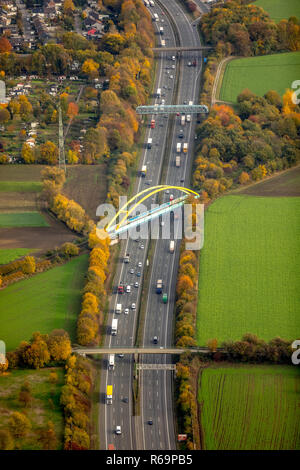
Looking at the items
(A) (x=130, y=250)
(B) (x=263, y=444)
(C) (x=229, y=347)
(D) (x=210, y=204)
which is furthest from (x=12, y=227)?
(B) (x=263, y=444)

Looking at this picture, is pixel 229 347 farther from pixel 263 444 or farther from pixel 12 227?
pixel 12 227

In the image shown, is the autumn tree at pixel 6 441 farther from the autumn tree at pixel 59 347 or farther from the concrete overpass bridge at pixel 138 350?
the concrete overpass bridge at pixel 138 350

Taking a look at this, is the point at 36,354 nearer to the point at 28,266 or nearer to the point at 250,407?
the point at 28,266

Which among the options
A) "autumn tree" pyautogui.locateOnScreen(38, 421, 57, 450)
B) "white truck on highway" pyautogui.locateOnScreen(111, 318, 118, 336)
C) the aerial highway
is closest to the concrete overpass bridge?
the aerial highway

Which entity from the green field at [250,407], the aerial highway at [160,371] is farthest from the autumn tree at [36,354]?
the green field at [250,407]

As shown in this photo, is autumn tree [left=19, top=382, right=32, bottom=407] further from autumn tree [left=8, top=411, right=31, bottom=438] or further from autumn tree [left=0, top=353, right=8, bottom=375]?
autumn tree [left=0, top=353, right=8, bottom=375]
